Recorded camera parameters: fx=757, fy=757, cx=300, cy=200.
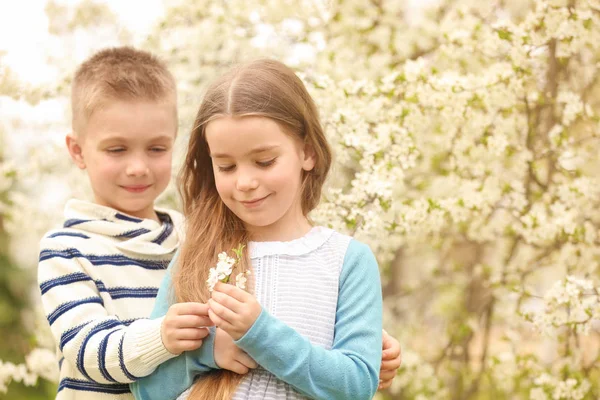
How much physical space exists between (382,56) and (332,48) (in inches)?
10.7

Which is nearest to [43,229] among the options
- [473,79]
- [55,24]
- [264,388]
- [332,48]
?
[55,24]

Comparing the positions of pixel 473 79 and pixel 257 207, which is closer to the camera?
pixel 257 207

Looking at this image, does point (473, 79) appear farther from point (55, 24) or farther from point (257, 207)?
point (55, 24)

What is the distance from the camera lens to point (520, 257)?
14.2 ft

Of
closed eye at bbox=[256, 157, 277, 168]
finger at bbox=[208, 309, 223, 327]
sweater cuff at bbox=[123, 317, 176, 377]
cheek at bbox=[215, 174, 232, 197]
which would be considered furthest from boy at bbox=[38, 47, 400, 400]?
closed eye at bbox=[256, 157, 277, 168]

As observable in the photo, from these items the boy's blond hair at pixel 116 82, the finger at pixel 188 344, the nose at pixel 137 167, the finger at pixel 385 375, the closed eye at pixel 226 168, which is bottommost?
the finger at pixel 385 375

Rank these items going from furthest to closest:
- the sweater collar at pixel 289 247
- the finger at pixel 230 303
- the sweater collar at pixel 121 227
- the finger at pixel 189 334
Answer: the sweater collar at pixel 121 227
the sweater collar at pixel 289 247
the finger at pixel 189 334
the finger at pixel 230 303

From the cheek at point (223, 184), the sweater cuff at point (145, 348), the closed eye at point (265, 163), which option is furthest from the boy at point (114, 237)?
the closed eye at point (265, 163)

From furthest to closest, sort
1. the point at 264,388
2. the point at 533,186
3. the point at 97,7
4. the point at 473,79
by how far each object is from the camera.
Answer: the point at 97,7 → the point at 533,186 → the point at 473,79 → the point at 264,388

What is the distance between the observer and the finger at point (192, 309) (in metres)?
1.74

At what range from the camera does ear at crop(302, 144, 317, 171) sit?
1.99 m

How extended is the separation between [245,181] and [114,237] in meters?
0.71

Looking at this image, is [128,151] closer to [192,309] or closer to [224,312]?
[192,309]

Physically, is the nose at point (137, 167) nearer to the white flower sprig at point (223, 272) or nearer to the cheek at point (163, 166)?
the cheek at point (163, 166)
